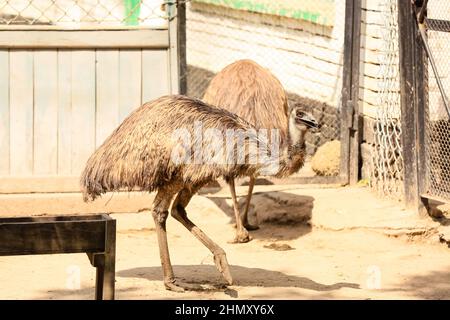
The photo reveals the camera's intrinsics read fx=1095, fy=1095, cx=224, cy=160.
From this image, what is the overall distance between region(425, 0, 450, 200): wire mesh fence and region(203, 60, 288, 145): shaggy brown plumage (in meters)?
1.19

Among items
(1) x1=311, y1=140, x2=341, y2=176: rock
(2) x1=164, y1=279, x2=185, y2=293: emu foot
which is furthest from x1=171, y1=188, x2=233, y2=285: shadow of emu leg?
(1) x1=311, y1=140, x2=341, y2=176: rock

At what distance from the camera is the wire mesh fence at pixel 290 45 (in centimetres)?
1128

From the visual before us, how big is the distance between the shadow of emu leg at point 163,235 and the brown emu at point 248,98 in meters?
1.43

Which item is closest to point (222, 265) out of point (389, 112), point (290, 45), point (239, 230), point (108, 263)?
point (108, 263)

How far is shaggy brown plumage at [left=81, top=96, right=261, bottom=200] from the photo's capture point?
22.5 feet

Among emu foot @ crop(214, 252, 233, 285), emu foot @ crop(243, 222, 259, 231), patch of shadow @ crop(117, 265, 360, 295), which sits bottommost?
patch of shadow @ crop(117, 265, 360, 295)

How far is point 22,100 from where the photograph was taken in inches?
368

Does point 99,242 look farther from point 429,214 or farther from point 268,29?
point 268,29

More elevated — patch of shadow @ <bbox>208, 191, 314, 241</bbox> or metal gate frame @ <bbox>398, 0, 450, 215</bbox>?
metal gate frame @ <bbox>398, 0, 450, 215</bbox>

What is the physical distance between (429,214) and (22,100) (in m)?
3.55

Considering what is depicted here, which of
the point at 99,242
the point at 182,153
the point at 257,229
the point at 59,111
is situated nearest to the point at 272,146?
the point at 182,153

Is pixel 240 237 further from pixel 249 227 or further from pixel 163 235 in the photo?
pixel 163 235

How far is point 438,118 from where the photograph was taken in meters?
9.01

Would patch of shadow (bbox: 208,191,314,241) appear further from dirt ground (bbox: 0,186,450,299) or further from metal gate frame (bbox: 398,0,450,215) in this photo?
metal gate frame (bbox: 398,0,450,215)
